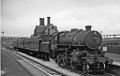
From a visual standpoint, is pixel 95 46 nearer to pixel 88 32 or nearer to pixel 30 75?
pixel 88 32

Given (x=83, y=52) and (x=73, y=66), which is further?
(x=73, y=66)

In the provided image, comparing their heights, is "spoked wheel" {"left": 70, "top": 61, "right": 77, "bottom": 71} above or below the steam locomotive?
below

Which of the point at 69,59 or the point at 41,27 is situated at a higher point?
the point at 41,27

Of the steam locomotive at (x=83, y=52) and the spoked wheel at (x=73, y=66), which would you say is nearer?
the steam locomotive at (x=83, y=52)

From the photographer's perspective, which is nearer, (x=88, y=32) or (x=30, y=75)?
(x=30, y=75)

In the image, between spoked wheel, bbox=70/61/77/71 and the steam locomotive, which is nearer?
the steam locomotive

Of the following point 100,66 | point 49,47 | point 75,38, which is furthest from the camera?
point 49,47

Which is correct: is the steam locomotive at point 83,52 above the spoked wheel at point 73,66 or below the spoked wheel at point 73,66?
above

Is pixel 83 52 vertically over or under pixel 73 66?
over

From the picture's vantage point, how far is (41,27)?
57.8 meters

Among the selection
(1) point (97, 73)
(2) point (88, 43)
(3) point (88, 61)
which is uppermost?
(2) point (88, 43)

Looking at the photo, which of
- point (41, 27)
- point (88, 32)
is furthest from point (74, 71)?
point (41, 27)

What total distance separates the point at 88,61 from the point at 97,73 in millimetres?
1653

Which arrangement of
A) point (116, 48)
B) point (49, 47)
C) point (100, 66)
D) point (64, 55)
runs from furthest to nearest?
point (116, 48) < point (49, 47) < point (64, 55) < point (100, 66)
